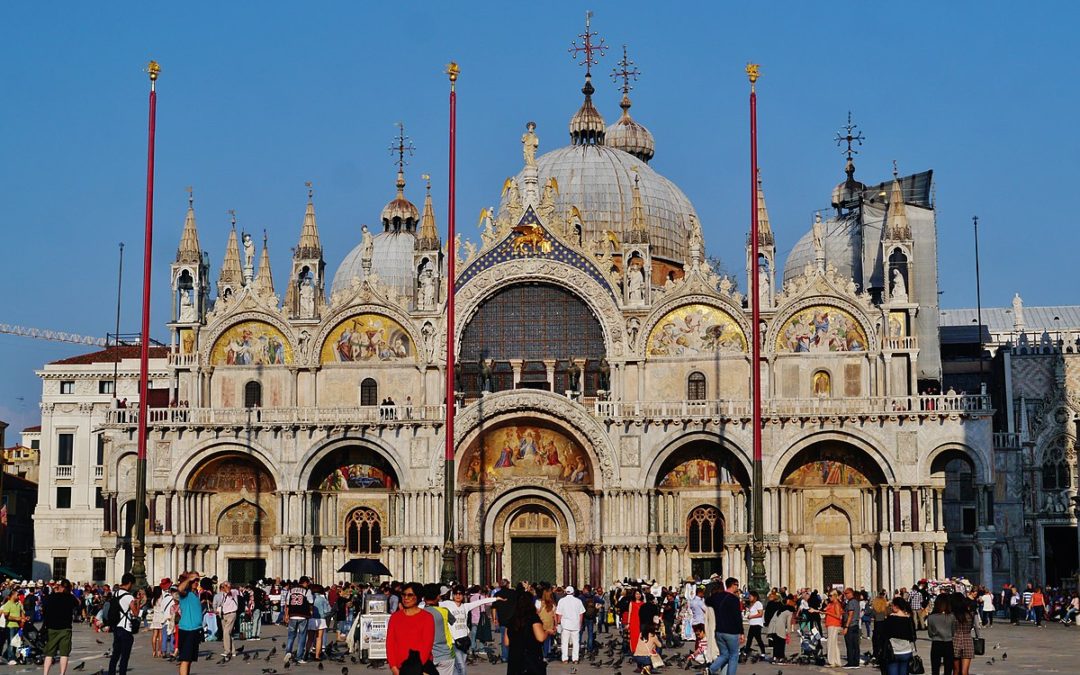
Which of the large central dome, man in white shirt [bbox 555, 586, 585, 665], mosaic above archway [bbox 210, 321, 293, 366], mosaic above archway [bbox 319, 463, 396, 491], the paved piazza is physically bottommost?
the paved piazza

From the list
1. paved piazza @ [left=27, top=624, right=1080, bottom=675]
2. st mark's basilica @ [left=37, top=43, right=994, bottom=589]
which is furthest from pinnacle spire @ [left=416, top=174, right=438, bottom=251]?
paved piazza @ [left=27, top=624, right=1080, bottom=675]

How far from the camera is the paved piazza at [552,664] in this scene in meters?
36.1

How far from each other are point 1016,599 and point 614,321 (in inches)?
686

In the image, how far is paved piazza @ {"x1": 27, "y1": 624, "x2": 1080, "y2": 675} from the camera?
118 ft

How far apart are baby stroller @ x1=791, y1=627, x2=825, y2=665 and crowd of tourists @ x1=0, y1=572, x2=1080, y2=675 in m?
0.04

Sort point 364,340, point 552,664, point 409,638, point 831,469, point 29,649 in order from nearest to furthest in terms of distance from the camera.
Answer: point 409,638, point 29,649, point 552,664, point 831,469, point 364,340

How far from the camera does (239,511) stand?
6700cm

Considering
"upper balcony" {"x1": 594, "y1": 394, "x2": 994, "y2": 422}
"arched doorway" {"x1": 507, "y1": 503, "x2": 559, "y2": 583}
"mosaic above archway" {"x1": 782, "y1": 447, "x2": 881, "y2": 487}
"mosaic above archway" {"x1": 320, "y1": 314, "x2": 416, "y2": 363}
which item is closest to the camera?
"upper balcony" {"x1": 594, "y1": 394, "x2": 994, "y2": 422}

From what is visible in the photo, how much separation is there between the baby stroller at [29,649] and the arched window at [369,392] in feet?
94.7

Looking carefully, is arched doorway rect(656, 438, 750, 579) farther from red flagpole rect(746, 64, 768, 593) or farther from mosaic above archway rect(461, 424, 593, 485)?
red flagpole rect(746, 64, 768, 593)

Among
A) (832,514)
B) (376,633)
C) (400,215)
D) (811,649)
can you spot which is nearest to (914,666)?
(811,649)

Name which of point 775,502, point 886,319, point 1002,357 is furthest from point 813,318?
point 1002,357

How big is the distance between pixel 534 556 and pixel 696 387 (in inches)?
343

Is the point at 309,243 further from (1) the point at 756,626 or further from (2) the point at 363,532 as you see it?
(1) the point at 756,626
